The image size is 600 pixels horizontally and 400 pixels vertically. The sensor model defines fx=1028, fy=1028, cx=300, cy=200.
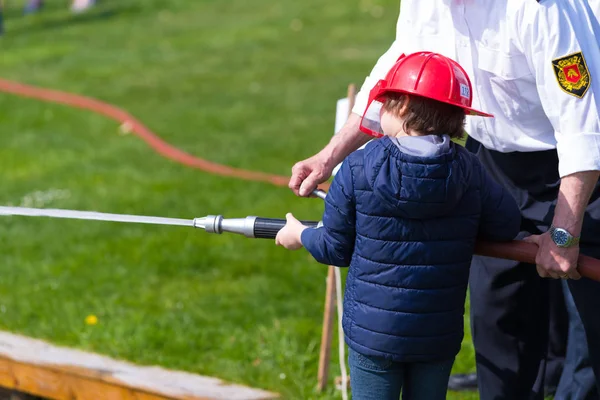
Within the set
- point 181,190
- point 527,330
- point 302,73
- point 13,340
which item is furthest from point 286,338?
point 302,73

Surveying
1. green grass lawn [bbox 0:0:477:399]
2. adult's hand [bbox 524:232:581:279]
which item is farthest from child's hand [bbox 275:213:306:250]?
green grass lawn [bbox 0:0:477:399]

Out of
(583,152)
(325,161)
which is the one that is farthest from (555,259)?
(325,161)

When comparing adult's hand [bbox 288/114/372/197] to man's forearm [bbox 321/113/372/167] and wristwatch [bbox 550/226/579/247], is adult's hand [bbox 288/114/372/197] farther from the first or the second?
wristwatch [bbox 550/226/579/247]

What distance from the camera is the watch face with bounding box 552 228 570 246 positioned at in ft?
9.25

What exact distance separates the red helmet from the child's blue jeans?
0.74m

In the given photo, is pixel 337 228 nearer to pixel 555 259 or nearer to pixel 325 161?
pixel 325 161

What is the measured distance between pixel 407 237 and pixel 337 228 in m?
Result: 0.20

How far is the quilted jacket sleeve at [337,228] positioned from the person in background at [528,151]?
0.32 m

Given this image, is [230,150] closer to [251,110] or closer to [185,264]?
[251,110]

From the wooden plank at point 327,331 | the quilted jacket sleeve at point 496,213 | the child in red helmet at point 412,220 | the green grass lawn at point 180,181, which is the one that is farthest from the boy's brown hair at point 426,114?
the green grass lawn at point 180,181

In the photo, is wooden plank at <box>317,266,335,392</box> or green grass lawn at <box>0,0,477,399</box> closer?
wooden plank at <box>317,266,335,392</box>

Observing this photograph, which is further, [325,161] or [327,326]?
[327,326]

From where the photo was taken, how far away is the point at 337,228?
2824 mm

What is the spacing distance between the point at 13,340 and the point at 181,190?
9.95 feet
